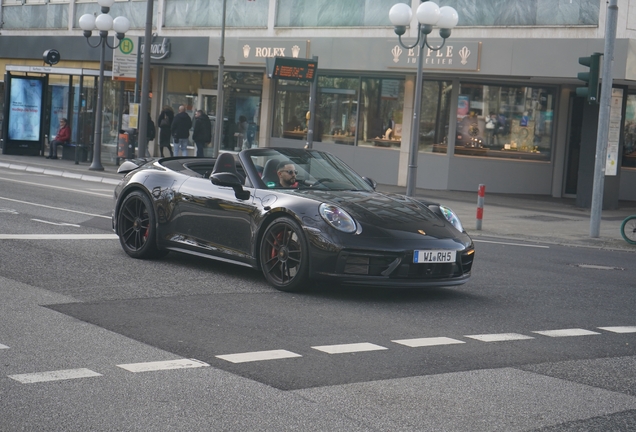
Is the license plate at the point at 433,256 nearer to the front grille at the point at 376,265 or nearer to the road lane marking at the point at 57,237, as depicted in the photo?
the front grille at the point at 376,265

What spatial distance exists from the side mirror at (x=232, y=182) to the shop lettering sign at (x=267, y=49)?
63.2ft

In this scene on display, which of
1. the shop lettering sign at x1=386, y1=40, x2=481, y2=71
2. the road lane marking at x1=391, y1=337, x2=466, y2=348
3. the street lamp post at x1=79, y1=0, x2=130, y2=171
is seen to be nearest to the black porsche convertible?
the road lane marking at x1=391, y1=337, x2=466, y2=348

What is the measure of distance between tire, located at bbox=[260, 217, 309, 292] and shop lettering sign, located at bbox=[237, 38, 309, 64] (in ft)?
64.9

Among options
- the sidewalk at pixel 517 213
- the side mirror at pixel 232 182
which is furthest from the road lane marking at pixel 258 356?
the sidewalk at pixel 517 213

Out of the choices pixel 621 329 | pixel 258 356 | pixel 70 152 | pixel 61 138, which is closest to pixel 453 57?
pixel 70 152

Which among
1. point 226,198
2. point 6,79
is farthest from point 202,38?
point 226,198

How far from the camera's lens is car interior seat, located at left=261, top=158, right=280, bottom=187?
9703 mm

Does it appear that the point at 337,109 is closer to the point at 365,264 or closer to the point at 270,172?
the point at 270,172

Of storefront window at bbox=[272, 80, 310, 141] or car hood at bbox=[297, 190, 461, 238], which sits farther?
storefront window at bbox=[272, 80, 310, 141]

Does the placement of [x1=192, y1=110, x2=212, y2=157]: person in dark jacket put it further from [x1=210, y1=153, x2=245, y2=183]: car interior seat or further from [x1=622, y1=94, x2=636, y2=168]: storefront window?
[x1=210, y1=153, x2=245, y2=183]: car interior seat

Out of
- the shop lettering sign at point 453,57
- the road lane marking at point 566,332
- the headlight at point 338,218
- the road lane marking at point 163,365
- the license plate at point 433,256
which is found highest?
the shop lettering sign at point 453,57

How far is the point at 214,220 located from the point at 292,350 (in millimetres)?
3455

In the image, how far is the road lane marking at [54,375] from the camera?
553 cm

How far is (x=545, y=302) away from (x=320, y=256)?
2260 millimetres
